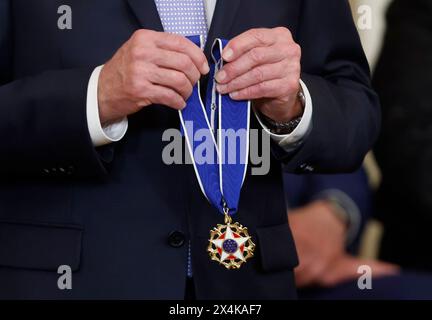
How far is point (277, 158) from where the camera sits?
1285mm

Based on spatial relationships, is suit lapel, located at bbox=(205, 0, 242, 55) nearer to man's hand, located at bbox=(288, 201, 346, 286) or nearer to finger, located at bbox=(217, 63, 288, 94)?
finger, located at bbox=(217, 63, 288, 94)

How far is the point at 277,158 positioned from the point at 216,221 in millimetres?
142

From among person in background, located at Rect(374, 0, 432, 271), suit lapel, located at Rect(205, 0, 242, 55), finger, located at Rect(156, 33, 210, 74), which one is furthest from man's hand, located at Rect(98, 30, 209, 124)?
person in background, located at Rect(374, 0, 432, 271)

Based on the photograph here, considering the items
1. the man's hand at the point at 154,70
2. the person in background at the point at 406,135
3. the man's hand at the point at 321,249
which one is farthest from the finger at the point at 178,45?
the man's hand at the point at 321,249

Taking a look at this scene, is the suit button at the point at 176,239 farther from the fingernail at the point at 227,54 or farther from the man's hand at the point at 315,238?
the man's hand at the point at 315,238

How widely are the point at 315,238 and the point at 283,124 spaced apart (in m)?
0.96

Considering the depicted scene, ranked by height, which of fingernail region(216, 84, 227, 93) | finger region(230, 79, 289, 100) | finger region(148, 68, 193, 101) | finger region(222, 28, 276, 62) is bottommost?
finger region(148, 68, 193, 101)

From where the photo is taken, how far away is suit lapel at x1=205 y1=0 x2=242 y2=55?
1229 mm

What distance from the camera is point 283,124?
1252 millimetres

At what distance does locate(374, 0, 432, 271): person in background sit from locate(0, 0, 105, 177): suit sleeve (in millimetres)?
904

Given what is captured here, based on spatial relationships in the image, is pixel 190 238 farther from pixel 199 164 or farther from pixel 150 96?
pixel 150 96

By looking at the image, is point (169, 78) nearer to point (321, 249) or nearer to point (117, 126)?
point (117, 126)

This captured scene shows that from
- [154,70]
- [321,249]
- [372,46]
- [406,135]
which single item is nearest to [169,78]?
[154,70]
